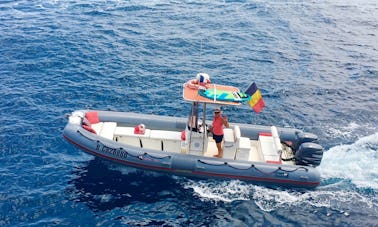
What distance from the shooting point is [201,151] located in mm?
18000

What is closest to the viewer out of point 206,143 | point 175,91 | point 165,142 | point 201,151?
point 201,151

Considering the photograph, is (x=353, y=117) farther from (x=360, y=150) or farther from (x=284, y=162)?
(x=284, y=162)

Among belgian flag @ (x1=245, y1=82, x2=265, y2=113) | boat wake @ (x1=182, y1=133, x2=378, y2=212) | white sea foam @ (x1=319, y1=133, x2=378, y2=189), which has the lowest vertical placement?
boat wake @ (x1=182, y1=133, x2=378, y2=212)

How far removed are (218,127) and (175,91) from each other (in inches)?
337

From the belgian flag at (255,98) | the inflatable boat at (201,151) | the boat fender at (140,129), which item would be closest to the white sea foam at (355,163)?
the inflatable boat at (201,151)

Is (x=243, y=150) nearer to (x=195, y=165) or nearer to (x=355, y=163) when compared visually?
(x=195, y=165)

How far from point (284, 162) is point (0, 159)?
13454mm

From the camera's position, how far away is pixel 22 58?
27.9m

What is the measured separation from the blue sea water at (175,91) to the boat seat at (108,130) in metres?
1.56

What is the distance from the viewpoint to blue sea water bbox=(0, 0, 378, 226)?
16688 millimetres

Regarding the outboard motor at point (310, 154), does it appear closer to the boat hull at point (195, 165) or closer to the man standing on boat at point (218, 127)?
the boat hull at point (195, 165)

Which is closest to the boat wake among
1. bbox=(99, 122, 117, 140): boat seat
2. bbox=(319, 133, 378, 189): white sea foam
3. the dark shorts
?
bbox=(319, 133, 378, 189): white sea foam

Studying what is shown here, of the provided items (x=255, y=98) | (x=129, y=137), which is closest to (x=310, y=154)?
(x=255, y=98)

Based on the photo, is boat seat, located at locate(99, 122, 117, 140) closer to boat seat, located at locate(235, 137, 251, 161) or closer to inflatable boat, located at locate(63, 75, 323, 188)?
inflatable boat, located at locate(63, 75, 323, 188)
